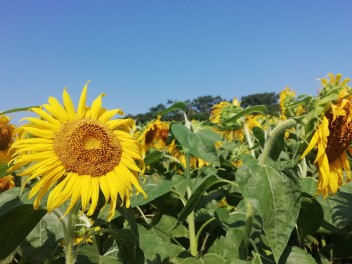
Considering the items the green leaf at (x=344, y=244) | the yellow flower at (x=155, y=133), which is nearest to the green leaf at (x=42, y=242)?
the green leaf at (x=344, y=244)

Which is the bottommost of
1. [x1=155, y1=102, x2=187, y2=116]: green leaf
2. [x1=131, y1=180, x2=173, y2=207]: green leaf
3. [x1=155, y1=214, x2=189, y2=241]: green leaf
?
[x1=155, y1=214, x2=189, y2=241]: green leaf

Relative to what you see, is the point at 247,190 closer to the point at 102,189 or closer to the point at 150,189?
the point at 102,189

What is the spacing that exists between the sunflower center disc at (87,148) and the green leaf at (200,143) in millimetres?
708

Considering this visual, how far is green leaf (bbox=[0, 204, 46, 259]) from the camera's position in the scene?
1.51 metres

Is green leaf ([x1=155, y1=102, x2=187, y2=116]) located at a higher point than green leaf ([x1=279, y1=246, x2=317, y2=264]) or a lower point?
higher

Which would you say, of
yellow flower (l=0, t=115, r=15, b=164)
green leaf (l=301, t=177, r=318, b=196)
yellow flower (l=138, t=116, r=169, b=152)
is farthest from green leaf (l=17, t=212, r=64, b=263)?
yellow flower (l=138, t=116, r=169, b=152)

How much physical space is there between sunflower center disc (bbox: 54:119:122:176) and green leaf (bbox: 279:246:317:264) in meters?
0.89

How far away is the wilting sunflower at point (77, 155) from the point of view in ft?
4.73

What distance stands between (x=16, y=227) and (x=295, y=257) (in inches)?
47.4

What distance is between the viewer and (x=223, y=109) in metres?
3.82

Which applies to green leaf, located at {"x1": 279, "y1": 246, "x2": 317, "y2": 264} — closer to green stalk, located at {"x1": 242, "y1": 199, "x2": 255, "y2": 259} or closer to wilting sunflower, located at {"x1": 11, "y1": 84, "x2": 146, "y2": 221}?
green stalk, located at {"x1": 242, "y1": 199, "x2": 255, "y2": 259}

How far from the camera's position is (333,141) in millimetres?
1724

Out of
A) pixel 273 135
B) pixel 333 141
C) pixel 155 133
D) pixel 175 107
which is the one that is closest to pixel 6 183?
pixel 175 107

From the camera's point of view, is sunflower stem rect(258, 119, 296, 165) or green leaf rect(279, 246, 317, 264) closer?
sunflower stem rect(258, 119, 296, 165)
